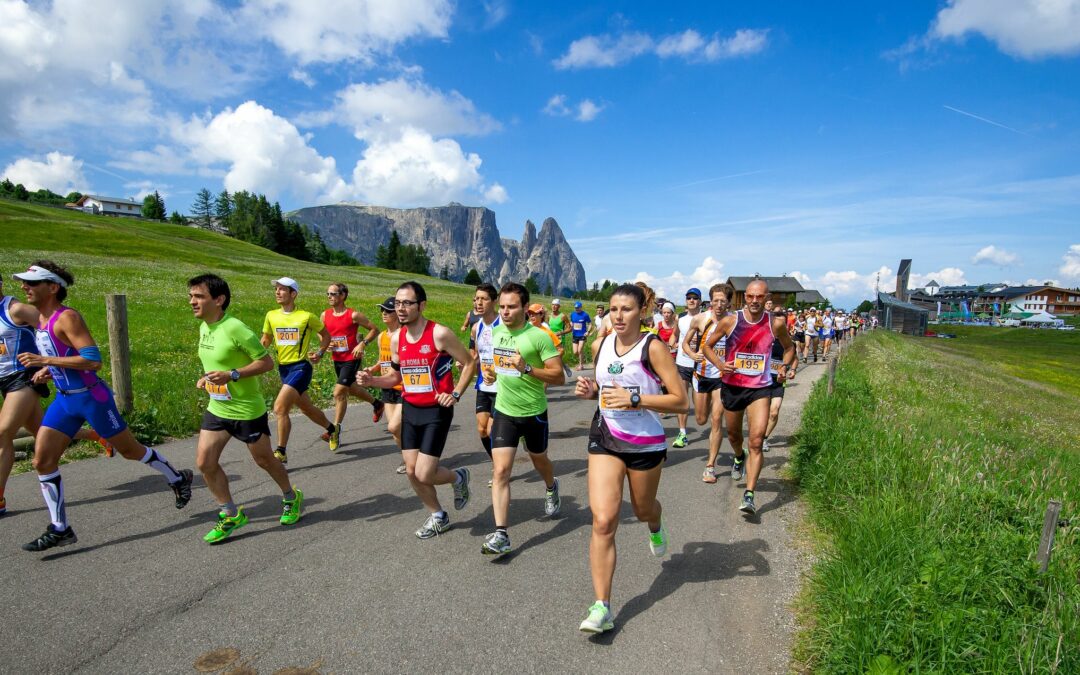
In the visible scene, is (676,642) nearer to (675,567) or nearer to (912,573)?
(675,567)

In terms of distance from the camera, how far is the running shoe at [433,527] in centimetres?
503

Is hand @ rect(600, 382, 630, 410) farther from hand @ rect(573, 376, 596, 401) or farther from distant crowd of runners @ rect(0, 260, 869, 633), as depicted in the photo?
hand @ rect(573, 376, 596, 401)

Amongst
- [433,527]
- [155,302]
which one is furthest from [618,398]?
[155,302]

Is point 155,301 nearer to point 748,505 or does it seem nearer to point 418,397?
point 418,397

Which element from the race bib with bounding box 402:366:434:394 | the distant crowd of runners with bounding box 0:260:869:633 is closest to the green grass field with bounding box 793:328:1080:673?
the distant crowd of runners with bounding box 0:260:869:633

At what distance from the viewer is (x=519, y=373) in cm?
501

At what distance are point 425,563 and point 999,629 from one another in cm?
375

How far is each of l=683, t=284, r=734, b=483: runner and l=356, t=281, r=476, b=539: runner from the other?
327 centimetres

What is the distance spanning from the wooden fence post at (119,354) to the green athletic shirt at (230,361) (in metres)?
4.46

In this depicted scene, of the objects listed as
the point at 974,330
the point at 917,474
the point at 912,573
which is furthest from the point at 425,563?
the point at 974,330

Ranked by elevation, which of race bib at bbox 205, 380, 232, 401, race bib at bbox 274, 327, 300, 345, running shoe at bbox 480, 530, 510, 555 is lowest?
running shoe at bbox 480, 530, 510, 555

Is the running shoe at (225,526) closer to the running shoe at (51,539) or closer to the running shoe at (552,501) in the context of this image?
the running shoe at (51,539)

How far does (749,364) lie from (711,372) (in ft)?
5.80

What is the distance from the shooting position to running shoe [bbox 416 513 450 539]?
5.03 meters
